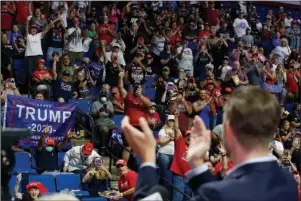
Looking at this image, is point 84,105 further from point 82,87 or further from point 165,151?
point 165,151

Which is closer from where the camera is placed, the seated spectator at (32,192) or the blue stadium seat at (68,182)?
the seated spectator at (32,192)

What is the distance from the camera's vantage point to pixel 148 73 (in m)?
14.8

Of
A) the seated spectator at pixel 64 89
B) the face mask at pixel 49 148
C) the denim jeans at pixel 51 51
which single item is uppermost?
the denim jeans at pixel 51 51

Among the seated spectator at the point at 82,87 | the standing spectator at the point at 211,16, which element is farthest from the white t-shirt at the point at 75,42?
the standing spectator at the point at 211,16

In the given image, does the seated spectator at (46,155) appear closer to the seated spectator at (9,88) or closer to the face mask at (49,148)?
the face mask at (49,148)

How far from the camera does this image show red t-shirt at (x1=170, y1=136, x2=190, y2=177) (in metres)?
9.77

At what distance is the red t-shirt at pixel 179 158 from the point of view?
32.1ft

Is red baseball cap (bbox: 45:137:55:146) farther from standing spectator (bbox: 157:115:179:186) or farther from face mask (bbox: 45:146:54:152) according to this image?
standing spectator (bbox: 157:115:179:186)

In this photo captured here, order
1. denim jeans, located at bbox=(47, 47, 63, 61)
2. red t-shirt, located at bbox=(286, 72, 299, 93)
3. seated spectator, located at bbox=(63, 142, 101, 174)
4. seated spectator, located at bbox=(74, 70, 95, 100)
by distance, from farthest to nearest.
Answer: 1. red t-shirt, located at bbox=(286, 72, 299, 93)
2. denim jeans, located at bbox=(47, 47, 63, 61)
3. seated spectator, located at bbox=(74, 70, 95, 100)
4. seated spectator, located at bbox=(63, 142, 101, 174)

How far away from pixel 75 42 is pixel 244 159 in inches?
486

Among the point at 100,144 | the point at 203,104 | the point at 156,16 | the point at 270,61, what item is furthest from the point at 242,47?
the point at 100,144

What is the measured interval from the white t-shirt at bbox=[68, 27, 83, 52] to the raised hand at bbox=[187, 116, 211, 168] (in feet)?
39.5

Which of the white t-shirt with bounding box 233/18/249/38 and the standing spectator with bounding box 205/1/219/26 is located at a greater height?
the standing spectator with bounding box 205/1/219/26

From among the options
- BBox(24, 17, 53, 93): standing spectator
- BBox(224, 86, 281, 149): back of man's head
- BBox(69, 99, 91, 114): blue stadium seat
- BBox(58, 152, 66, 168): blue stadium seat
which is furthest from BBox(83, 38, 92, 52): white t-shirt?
BBox(224, 86, 281, 149): back of man's head
